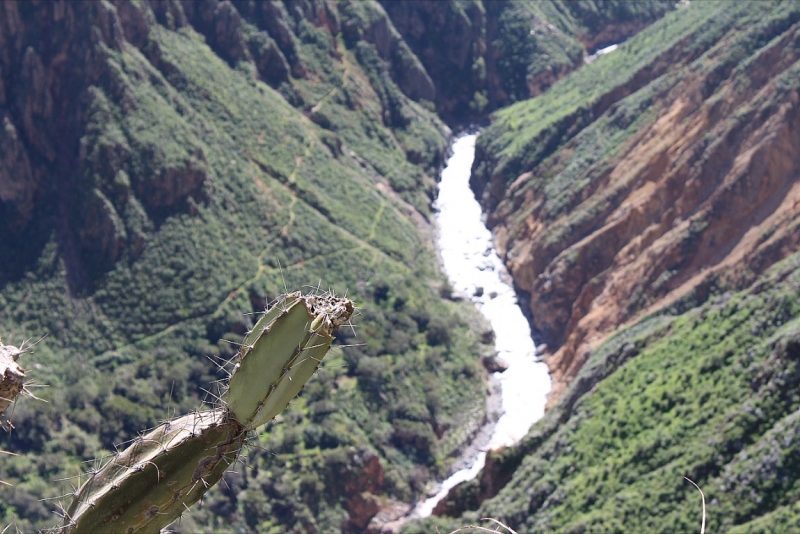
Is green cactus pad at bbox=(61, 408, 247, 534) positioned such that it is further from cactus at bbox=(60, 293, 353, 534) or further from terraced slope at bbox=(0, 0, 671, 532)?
terraced slope at bbox=(0, 0, 671, 532)

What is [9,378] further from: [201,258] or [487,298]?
[487,298]

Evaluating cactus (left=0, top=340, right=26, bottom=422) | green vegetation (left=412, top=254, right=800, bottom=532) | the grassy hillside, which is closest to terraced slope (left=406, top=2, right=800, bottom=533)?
green vegetation (left=412, top=254, right=800, bottom=532)

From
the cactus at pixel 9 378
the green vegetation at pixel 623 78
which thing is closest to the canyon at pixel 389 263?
the green vegetation at pixel 623 78

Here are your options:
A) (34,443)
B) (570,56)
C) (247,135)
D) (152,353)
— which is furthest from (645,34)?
(34,443)

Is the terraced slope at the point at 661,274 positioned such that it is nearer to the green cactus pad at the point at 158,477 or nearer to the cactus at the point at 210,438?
the cactus at the point at 210,438

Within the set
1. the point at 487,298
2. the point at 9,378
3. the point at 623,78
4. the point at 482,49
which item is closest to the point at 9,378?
the point at 9,378

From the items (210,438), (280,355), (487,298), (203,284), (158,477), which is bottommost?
(203,284)

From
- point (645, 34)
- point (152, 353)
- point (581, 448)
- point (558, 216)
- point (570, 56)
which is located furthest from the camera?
point (570, 56)

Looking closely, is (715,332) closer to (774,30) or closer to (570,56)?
(774,30)
